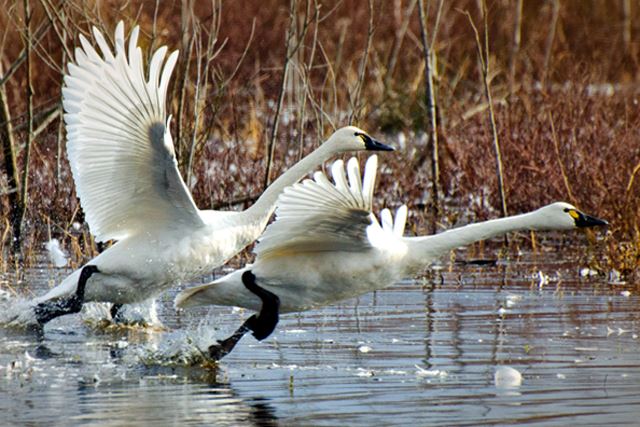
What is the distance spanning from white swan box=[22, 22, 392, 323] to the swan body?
Answer: 0.41m

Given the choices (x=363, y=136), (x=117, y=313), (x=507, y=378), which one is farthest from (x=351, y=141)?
(x=507, y=378)

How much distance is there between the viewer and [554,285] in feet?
32.7

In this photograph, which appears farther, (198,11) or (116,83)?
(198,11)

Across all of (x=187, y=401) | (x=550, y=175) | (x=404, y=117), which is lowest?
(x=187, y=401)

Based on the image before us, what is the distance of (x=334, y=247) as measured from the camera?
7.47 m

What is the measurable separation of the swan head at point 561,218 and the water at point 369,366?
2.01ft

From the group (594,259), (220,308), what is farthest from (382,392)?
(594,259)

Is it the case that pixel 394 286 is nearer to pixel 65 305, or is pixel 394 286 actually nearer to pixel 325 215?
pixel 65 305

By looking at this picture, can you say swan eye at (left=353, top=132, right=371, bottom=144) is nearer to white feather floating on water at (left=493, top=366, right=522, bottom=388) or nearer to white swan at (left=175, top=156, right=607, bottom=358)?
white swan at (left=175, top=156, right=607, bottom=358)

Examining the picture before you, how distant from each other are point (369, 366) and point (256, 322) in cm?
89

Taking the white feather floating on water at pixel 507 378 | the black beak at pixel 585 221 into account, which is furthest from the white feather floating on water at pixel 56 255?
the white feather floating on water at pixel 507 378

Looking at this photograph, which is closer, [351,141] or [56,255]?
[351,141]

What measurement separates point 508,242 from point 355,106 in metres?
1.91

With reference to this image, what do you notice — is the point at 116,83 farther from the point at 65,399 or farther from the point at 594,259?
the point at 594,259
